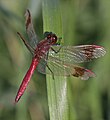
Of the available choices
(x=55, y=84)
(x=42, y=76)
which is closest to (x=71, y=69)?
(x=55, y=84)

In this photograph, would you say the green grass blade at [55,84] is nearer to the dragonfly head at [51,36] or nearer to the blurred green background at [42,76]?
the dragonfly head at [51,36]

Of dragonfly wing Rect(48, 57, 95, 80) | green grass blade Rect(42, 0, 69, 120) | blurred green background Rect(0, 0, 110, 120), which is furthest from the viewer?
blurred green background Rect(0, 0, 110, 120)

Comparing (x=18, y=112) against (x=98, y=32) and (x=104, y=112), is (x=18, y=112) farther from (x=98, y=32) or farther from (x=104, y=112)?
(x=98, y=32)

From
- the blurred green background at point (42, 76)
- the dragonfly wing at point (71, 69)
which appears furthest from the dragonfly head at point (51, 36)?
the blurred green background at point (42, 76)

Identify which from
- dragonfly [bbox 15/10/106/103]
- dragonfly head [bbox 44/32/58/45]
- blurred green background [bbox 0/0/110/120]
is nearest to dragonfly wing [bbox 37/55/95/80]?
dragonfly [bbox 15/10/106/103]

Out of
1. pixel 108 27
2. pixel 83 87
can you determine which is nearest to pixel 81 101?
pixel 83 87

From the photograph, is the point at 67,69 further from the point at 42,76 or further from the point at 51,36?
the point at 42,76

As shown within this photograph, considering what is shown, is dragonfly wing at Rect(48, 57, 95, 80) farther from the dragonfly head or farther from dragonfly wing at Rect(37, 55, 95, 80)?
the dragonfly head
